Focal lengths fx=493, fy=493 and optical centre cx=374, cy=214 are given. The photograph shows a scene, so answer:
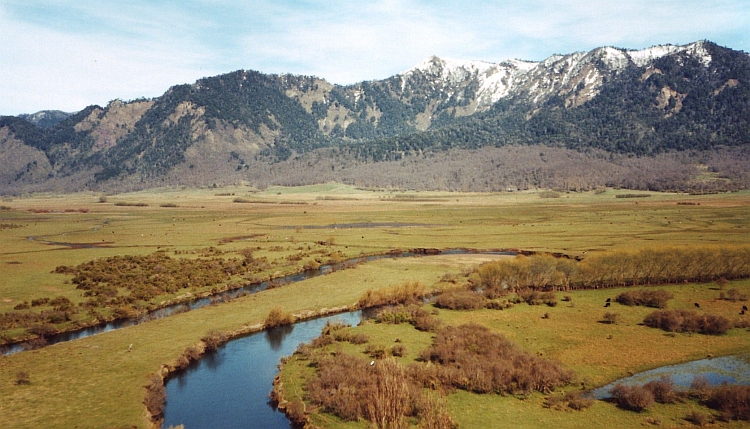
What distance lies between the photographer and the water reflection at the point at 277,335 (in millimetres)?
39281

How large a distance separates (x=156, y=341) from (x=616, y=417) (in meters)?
32.1

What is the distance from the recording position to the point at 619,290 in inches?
2141

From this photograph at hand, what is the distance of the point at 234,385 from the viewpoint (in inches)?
1229

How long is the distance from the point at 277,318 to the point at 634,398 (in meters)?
28.8

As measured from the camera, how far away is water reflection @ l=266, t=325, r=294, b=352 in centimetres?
3928

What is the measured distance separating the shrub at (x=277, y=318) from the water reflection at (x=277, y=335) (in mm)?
397

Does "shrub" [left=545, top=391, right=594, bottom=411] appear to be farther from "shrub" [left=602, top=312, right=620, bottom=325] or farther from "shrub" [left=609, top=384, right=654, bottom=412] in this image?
"shrub" [left=602, top=312, right=620, bottom=325]

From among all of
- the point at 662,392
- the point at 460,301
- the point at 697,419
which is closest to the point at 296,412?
the point at 662,392

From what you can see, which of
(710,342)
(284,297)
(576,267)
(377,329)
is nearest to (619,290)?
(576,267)

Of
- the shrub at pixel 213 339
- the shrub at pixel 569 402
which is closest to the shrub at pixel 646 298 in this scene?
the shrub at pixel 569 402

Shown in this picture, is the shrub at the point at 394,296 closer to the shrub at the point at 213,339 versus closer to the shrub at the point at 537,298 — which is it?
the shrub at the point at 537,298

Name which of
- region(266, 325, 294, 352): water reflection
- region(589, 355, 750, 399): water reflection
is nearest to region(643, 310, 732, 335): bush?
region(589, 355, 750, 399): water reflection

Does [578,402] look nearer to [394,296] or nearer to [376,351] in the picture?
[376,351]

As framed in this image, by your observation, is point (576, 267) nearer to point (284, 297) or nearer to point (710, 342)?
point (710, 342)
